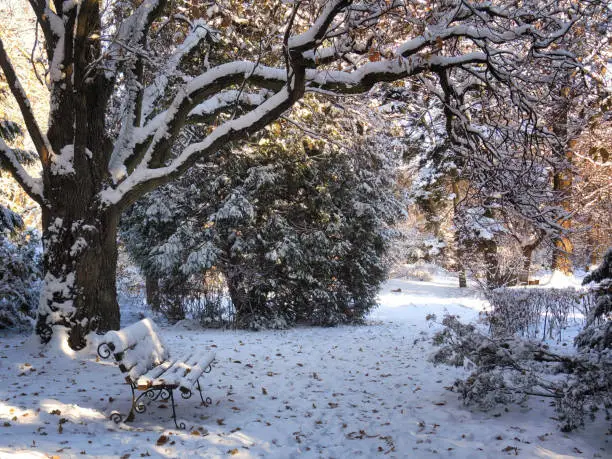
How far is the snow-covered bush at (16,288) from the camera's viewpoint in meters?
8.37

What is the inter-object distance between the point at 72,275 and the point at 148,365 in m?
2.41

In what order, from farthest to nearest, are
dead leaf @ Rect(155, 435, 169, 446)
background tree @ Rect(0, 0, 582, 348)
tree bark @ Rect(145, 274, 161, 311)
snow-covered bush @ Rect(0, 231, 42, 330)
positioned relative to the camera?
tree bark @ Rect(145, 274, 161, 311) → snow-covered bush @ Rect(0, 231, 42, 330) → background tree @ Rect(0, 0, 582, 348) → dead leaf @ Rect(155, 435, 169, 446)

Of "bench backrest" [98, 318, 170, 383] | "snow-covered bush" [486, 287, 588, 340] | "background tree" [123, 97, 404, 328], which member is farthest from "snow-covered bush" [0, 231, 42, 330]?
"snow-covered bush" [486, 287, 588, 340]

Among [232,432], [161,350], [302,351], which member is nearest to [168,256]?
[302,351]

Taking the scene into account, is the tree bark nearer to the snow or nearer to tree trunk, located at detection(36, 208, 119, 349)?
tree trunk, located at detection(36, 208, 119, 349)

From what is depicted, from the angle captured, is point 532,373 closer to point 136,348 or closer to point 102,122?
point 136,348

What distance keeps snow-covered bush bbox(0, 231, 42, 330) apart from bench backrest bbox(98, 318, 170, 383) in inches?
184

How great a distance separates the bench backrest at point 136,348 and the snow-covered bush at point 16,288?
4667 millimetres

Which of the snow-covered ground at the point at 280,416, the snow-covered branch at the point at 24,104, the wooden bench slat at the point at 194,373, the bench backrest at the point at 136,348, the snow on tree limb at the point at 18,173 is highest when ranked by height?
the snow-covered branch at the point at 24,104

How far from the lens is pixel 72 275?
630 cm

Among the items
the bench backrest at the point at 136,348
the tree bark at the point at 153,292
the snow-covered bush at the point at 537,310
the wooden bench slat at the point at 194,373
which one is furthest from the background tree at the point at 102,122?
the tree bark at the point at 153,292

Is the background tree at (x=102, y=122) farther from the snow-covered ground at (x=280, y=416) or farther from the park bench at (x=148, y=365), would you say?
the park bench at (x=148, y=365)

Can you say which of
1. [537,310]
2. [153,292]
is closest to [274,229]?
[153,292]

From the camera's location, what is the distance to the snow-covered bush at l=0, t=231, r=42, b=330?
27.5 feet
